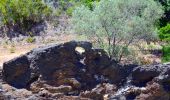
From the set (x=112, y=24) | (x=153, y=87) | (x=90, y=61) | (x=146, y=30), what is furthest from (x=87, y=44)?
(x=146, y=30)

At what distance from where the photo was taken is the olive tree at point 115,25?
22.4 meters

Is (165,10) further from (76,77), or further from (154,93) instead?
(154,93)

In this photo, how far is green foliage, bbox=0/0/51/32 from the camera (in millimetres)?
30328

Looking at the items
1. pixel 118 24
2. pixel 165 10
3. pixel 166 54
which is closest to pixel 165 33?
pixel 165 10

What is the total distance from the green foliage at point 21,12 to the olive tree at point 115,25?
21.8ft

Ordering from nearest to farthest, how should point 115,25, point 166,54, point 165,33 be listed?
point 115,25, point 166,54, point 165,33

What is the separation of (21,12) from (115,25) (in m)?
9.59

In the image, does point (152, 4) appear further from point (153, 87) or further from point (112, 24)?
point (153, 87)

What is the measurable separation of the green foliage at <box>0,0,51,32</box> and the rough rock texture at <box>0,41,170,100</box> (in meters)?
16.6

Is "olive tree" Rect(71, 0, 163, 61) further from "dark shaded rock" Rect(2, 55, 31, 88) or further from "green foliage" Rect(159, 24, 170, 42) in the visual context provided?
"dark shaded rock" Rect(2, 55, 31, 88)

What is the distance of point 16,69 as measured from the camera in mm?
13492

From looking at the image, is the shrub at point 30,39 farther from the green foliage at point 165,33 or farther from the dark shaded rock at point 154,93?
the dark shaded rock at point 154,93

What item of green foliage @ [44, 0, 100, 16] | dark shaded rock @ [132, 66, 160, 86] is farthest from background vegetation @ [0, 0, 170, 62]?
dark shaded rock @ [132, 66, 160, 86]

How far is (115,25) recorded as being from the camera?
73.4 feet
